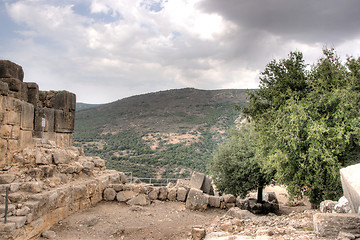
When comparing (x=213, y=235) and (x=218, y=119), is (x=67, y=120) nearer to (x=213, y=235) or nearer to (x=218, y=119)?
(x=213, y=235)

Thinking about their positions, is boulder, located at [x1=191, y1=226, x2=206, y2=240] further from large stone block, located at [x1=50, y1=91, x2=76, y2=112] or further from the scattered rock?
large stone block, located at [x1=50, y1=91, x2=76, y2=112]

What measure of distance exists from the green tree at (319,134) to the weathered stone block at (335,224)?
438cm

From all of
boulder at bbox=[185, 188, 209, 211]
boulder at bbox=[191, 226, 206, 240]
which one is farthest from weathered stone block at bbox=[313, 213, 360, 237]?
boulder at bbox=[185, 188, 209, 211]

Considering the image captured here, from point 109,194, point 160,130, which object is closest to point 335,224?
point 109,194

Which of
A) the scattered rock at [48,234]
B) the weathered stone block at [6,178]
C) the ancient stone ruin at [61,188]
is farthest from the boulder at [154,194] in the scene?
the weathered stone block at [6,178]

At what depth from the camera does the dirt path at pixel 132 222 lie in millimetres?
7973

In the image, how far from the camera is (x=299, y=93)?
10.9 meters

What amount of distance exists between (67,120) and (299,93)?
1032 cm

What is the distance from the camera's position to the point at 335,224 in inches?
169

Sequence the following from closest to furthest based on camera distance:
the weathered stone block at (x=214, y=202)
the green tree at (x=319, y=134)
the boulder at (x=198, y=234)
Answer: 1. the boulder at (x=198, y=234)
2. the green tree at (x=319, y=134)
3. the weathered stone block at (x=214, y=202)

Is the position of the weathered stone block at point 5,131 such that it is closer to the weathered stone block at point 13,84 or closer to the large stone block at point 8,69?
the weathered stone block at point 13,84

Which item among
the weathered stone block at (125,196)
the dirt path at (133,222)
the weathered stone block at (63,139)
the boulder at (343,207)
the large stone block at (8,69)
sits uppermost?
the large stone block at (8,69)

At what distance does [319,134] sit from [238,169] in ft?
24.9

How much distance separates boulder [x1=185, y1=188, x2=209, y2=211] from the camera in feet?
37.5
